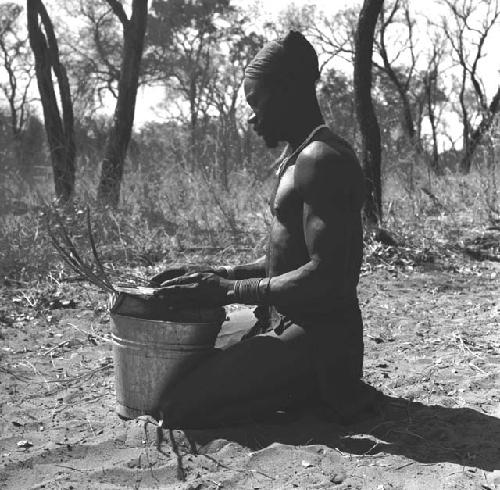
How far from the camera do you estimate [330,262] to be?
9.66ft

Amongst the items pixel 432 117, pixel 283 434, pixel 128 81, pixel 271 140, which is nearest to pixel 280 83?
pixel 271 140

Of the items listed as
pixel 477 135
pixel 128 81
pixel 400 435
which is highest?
pixel 128 81

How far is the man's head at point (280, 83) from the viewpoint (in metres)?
3.12

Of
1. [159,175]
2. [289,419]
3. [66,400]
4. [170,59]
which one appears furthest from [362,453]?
[170,59]

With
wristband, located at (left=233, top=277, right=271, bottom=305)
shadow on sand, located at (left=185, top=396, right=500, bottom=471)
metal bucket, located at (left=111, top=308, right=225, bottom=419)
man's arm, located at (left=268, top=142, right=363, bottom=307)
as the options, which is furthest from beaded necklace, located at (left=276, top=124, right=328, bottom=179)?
shadow on sand, located at (left=185, top=396, right=500, bottom=471)

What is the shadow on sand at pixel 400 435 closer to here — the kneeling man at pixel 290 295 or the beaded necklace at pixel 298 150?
the kneeling man at pixel 290 295

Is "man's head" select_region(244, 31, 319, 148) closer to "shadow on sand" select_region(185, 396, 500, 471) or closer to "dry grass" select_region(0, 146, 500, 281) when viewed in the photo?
"shadow on sand" select_region(185, 396, 500, 471)

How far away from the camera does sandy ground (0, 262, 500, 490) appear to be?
282 cm

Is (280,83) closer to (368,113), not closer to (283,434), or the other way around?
(283,434)

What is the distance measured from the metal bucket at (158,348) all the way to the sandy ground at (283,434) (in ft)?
0.56

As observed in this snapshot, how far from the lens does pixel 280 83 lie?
10.3 feet

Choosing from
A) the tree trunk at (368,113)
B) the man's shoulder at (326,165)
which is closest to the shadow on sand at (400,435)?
the man's shoulder at (326,165)

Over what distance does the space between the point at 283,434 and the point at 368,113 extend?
5.09 m

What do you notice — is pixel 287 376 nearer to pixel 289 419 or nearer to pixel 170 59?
pixel 289 419
